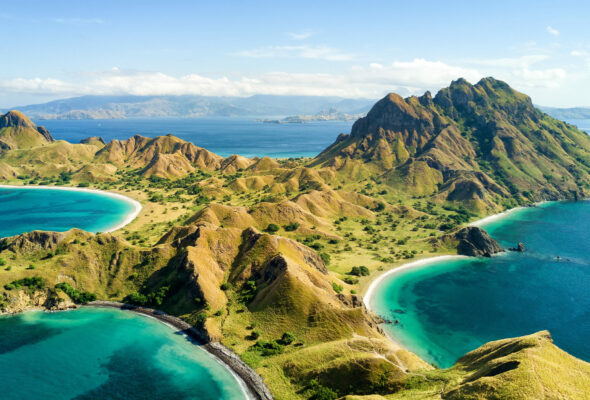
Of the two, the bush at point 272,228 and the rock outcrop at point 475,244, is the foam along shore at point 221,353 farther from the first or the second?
the rock outcrop at point 475,244

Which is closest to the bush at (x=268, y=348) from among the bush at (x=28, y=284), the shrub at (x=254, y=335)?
the shrub at (x=254, y=335)

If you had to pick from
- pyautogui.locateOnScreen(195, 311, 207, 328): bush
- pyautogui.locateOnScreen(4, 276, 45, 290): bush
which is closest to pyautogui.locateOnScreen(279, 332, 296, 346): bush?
pyautogui.locateOnScreen(195, 311, 207, 328): bush

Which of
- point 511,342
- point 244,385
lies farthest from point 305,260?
point 511,342

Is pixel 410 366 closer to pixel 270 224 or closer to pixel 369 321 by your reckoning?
pixel 369 321

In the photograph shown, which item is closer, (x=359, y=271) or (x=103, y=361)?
(x=103, y=361)

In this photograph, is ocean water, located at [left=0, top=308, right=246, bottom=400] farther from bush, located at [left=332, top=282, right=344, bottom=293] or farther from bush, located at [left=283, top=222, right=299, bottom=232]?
bush, located at [left=283, top=222, right=299, bottom=232]

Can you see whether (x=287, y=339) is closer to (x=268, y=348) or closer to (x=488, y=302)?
(x=268, y=348)

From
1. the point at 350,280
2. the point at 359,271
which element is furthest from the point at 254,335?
the point at 359,271
